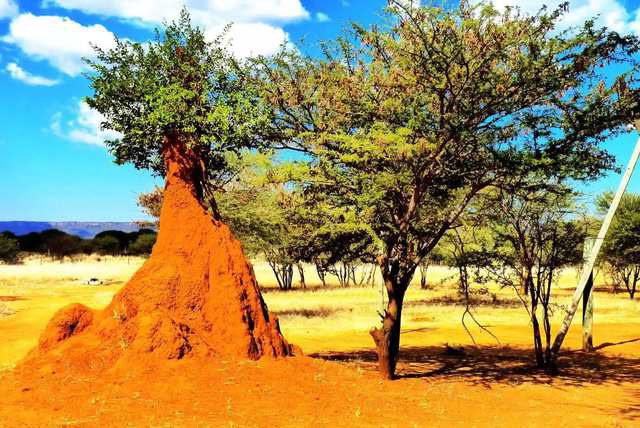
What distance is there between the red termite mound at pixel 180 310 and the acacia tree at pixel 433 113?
2.65 meters

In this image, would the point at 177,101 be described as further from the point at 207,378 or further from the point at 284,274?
the point at 284,274

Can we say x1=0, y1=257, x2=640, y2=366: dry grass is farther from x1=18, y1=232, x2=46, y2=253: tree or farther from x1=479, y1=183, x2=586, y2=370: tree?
x1=18, y1=232, x2=46, y2=253: tree

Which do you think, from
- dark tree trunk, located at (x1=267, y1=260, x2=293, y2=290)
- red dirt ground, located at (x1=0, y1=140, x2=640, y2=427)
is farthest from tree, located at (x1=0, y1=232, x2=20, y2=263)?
red dirt ground, located at (x1=0, y1=140, x2=640, y2=427)

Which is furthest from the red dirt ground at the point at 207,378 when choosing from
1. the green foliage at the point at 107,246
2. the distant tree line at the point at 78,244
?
the green foliage at the point at 107,246

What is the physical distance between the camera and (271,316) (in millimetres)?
11758

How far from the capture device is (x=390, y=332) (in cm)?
1202

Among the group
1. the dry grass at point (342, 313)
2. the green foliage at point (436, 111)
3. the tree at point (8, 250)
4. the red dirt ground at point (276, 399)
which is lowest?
the dry grass at point (342, 313)

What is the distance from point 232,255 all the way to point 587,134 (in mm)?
7548

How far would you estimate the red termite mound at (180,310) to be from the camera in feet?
33.0

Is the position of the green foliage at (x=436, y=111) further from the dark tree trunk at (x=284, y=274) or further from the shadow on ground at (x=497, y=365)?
the dark tree trunk at (x=284, y=274)

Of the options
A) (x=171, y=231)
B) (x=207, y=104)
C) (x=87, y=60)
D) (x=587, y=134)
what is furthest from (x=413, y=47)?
(x=87, y=60)

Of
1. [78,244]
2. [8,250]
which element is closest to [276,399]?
[8,250]

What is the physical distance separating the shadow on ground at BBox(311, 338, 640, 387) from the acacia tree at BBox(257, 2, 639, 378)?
8.86 ft

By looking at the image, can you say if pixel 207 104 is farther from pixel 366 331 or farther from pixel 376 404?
pixel 366 331
